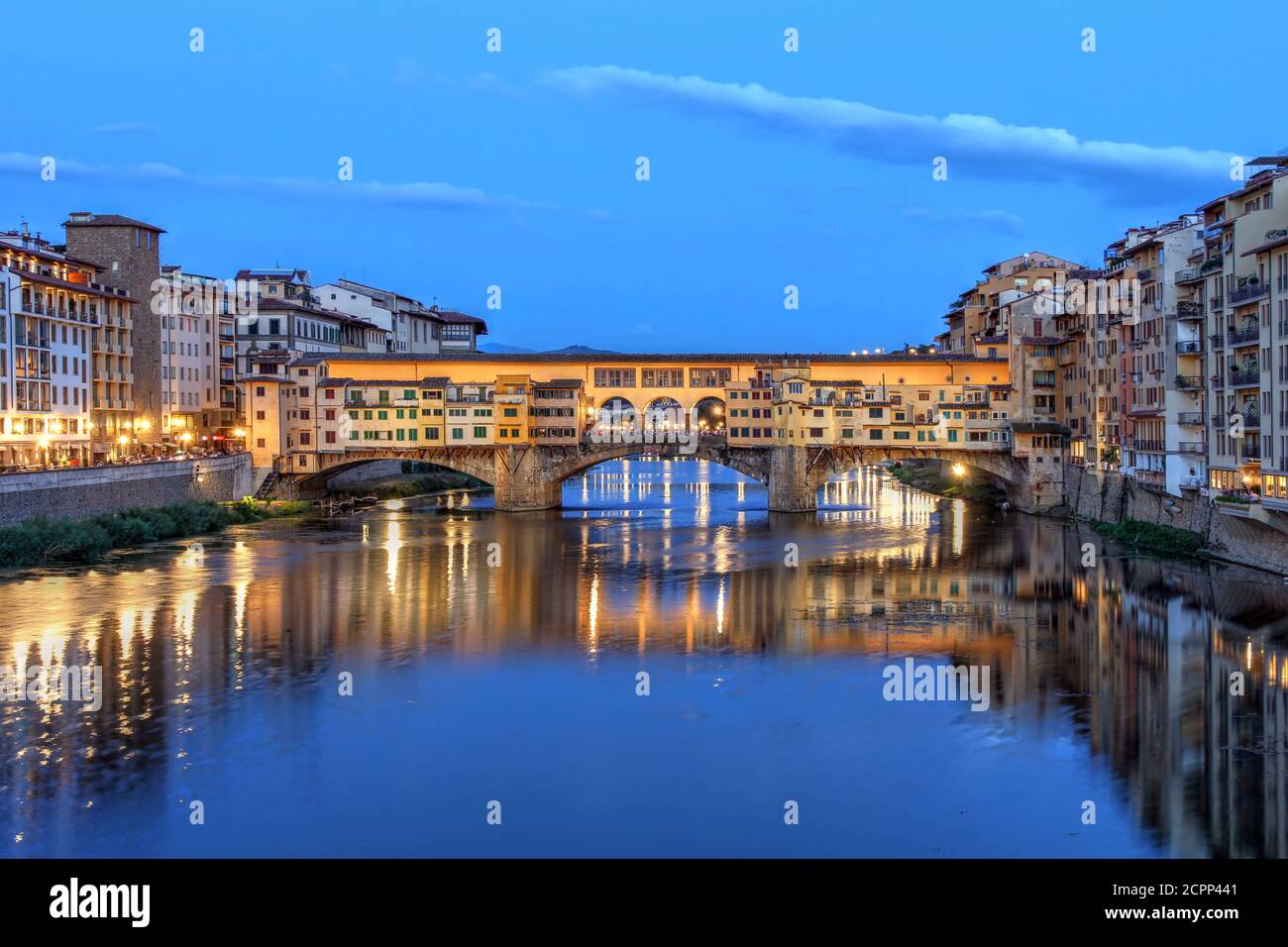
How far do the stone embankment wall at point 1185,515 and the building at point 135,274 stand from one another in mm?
39836

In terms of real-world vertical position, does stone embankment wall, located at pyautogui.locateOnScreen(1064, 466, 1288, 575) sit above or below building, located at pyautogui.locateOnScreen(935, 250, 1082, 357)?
below

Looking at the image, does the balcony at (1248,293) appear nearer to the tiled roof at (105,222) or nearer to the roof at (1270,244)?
the roof at (1270,244)

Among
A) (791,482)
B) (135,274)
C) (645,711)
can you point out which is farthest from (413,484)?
(645,711)

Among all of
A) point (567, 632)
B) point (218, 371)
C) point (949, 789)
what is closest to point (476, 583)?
point (567, 632)

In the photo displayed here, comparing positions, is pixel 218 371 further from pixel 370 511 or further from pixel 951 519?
pixel 951 519

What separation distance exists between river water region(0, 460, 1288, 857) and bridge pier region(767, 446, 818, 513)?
56.4 feet

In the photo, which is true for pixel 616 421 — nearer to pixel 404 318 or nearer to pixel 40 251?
pixel 40 251

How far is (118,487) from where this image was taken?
47344mm

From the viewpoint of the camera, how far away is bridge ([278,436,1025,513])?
59.9m

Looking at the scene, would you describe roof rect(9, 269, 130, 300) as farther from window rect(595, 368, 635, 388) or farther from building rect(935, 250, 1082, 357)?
building rect(935, 250, 1082, 357)

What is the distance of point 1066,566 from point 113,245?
41975 millimetres

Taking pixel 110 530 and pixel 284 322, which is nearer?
pixel 110 530

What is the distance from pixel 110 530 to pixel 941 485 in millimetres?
44952

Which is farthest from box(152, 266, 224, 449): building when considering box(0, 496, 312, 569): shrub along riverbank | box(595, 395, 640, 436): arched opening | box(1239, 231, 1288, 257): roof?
box(1239, 231, 1288, 257): roof
